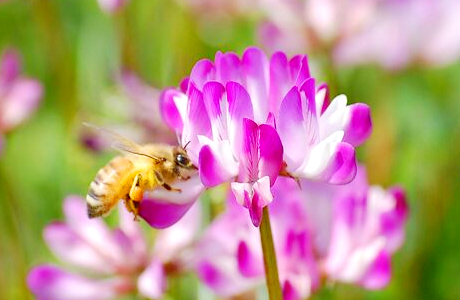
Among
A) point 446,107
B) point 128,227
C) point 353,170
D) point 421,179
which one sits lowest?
point 353,170

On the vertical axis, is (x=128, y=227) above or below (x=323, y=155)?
above

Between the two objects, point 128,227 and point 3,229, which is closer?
point 128,227

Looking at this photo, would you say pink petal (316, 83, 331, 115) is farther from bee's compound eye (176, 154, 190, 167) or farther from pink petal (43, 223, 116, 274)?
pink petal (43, 223, 116, 274)

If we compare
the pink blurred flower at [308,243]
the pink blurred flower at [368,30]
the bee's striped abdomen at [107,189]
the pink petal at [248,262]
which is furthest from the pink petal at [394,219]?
the pink blurred flower at [368,30]

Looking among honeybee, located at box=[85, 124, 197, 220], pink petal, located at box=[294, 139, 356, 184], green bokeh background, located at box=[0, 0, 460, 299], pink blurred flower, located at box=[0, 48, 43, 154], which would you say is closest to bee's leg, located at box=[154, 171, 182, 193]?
honeybee, located at box=[85, 124, 197, 220]

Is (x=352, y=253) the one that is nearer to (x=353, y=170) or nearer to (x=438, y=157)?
(x=353, y=170)

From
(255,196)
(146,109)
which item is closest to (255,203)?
(255,196)

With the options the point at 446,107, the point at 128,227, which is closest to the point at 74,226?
the point at 128,227

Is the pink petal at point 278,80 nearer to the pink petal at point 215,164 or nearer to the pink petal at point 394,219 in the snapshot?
the pink petal at point 215,164
